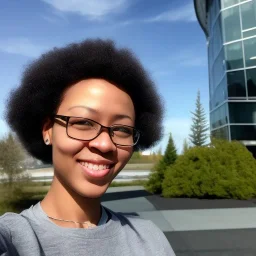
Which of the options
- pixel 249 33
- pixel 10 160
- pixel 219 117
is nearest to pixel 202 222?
pixel 10 160

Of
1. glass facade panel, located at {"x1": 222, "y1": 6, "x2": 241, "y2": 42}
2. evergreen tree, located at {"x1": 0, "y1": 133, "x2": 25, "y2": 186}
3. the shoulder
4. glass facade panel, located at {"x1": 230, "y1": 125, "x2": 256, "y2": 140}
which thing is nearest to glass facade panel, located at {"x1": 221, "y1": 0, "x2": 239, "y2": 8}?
glass facade panel, located at {"x1": 222, "y1": 6, "x2": 241, "y2": 42}

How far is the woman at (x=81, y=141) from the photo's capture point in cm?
104

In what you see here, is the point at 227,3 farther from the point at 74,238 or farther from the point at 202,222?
the point at 74,238

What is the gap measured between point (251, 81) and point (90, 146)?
20071 mm

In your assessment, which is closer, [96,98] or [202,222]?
[96,98]

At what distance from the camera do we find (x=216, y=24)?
23531mm

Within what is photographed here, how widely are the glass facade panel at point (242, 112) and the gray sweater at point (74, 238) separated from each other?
19.6 metres

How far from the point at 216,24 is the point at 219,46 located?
2.07 meters

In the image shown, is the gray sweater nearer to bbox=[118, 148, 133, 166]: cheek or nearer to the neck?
the neck

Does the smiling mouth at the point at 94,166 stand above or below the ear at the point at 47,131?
below

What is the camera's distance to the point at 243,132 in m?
19.9

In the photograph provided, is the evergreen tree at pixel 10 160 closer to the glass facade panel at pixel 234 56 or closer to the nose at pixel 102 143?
the nose at pixel 102 143

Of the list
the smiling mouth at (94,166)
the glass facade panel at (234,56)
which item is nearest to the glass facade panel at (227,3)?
the glass facade panel at (234,56)

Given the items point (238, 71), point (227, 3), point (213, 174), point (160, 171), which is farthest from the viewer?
point (227, 3)
